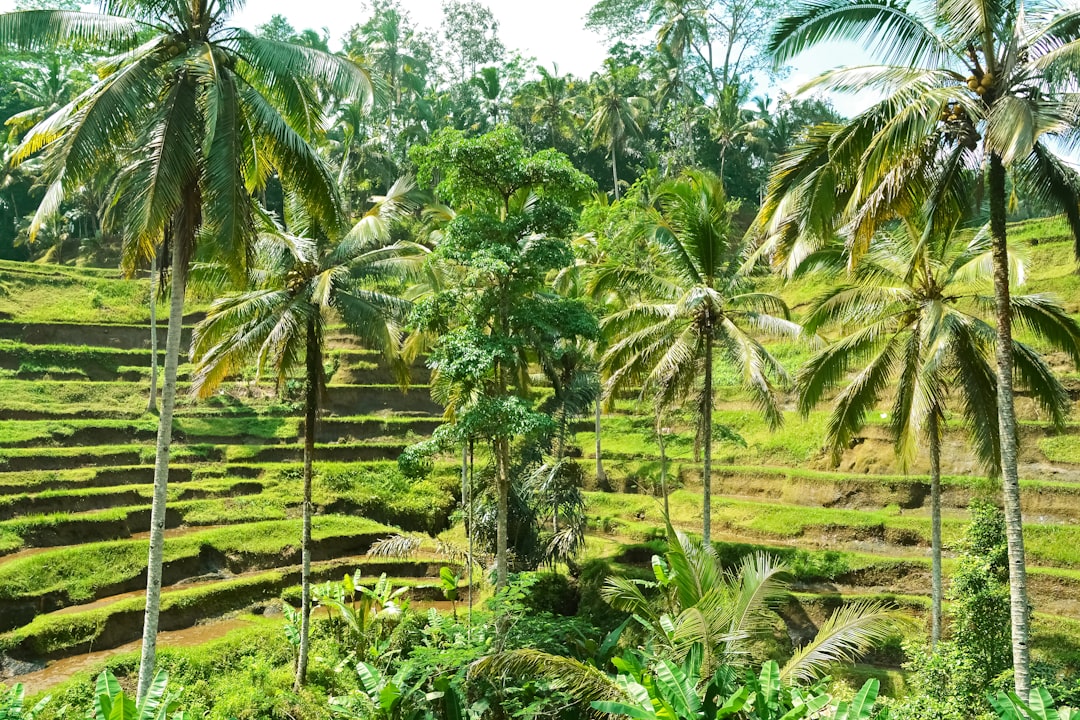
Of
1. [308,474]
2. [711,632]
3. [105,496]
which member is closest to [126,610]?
[308,474]

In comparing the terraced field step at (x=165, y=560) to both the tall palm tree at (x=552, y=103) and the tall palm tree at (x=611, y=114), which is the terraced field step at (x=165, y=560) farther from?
the tall palm tree at (x=552, y=103)

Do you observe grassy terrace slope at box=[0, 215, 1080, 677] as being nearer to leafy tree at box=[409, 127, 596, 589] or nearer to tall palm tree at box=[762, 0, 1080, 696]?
leafy tree at box=[409, 127, 596, 589]

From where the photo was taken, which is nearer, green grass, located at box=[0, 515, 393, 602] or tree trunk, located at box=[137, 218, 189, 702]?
tree trunk, located at box=[137, 218, 189, 702]

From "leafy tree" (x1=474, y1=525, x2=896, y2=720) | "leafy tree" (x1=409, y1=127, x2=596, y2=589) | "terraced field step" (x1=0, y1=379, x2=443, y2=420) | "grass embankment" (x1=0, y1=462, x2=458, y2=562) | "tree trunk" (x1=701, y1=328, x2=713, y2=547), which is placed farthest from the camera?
"terraced field step" (x1=0, y1=379, x2=443, y2=420)

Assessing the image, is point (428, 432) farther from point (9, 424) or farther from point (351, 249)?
point (351, 249)

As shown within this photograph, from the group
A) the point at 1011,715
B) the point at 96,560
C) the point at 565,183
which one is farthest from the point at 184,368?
the point at 1011,715

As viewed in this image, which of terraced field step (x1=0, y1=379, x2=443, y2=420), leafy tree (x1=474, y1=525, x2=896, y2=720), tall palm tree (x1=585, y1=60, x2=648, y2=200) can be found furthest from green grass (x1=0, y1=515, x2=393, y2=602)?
tall palm tree (x1=585, y1=60, x2=648, y2=200)

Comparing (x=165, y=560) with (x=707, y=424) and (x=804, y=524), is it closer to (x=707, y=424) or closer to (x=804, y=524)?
(x=707, y=424)

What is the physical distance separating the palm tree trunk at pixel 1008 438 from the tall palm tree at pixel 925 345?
3.62 m

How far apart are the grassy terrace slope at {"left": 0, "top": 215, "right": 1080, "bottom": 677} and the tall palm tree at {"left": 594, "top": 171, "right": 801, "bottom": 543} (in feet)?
15.3

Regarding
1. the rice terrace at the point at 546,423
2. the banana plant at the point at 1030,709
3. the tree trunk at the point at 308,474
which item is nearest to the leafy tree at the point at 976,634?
the rice terrace at the point at 546,423

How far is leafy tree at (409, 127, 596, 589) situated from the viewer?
13.9 meters

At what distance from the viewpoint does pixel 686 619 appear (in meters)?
9.12

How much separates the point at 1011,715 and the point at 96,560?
17.5 meters
